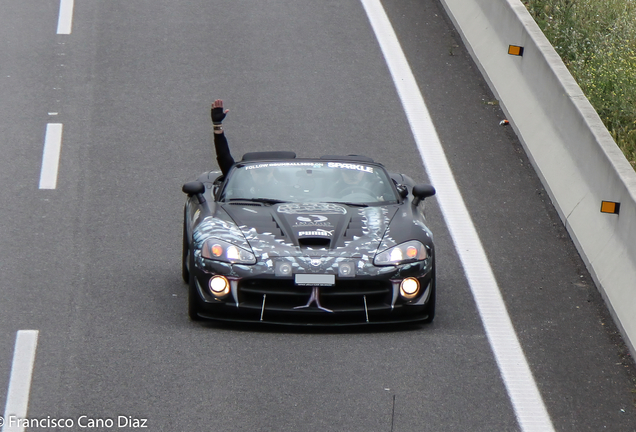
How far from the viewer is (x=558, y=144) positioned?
12273 mm

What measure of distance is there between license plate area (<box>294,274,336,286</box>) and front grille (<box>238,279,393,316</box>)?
0.04 meters

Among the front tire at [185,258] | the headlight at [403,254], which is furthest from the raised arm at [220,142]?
the headlight at [403,254]

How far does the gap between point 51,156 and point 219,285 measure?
5.02 metres

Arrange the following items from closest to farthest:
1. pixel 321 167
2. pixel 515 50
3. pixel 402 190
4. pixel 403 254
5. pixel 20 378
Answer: pixel 20 378, pixel 403 254, pixel 321 167, pixel 402 190, pixel 515 50

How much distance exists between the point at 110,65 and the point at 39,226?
5.17 meters

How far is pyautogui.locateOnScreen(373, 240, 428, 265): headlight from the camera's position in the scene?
8953mm

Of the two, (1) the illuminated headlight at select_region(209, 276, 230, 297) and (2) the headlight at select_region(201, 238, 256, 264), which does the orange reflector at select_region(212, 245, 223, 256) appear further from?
(1) the illuminated headlight at select_region(209, 276, 230, 297)

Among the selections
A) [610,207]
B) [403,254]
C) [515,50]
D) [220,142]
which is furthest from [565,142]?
[403,254]

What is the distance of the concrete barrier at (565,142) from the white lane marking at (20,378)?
4.49 m

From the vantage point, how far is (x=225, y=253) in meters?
8.98

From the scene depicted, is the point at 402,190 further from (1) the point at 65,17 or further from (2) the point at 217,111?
(1) the point at 65,17

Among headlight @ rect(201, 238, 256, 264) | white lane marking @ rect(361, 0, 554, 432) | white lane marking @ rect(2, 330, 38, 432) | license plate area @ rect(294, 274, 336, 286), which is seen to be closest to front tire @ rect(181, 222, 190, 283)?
headlight @ rect(201, 238, 256, 264)

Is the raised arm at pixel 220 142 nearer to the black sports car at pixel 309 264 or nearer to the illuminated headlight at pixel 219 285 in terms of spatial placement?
the black sports car at pixel 309 264

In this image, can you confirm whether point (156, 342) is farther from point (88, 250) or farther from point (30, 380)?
point (88, 250)
